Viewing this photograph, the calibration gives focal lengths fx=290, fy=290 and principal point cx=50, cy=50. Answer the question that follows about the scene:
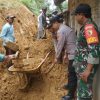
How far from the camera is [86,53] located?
15.2ft

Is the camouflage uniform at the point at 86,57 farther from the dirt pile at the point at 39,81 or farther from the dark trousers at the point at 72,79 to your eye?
the dirt pile at the point at 39,81

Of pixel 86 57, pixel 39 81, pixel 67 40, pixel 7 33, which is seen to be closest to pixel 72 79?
pixel 67 40

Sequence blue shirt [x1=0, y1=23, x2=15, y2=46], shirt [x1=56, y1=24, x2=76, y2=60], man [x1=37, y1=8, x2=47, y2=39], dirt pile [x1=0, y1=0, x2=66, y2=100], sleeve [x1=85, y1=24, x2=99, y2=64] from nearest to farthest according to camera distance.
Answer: sleeve [x1=85, y1=24, x2=99, y2=64], shirt [x1=56, y1=24, x2=76, y2=60], dirt pile [x1=0, y1=0, x2=66, y2=100], blue shirt [x1=0, y1=23, x2=15, y2=46], man [x1=37, y1=8, x2=47, y2=39]

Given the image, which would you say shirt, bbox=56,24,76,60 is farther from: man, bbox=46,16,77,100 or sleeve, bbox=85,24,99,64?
sleeve, bbox=85,24,99,64

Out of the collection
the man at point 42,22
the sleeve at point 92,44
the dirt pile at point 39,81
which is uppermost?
the man at point 42,22

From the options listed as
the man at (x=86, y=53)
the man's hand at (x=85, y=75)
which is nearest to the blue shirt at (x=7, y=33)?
the man at (x=86, y=53)

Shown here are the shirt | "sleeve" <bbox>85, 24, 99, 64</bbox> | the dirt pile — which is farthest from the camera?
the dirt pile

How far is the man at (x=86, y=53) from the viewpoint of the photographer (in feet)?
14.6

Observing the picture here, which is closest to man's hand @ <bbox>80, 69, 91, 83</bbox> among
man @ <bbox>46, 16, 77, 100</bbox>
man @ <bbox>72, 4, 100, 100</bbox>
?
man @ <bbox>72, 4, 100, 100</bbox>

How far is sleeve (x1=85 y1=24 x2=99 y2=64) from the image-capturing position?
14.5ft

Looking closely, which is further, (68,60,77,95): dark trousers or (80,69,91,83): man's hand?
(68,60,77,95): dark trousers

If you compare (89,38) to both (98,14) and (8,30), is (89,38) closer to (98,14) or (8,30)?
(98,14)

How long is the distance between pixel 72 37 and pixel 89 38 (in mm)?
1482

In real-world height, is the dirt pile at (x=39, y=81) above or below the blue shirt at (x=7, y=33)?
below
